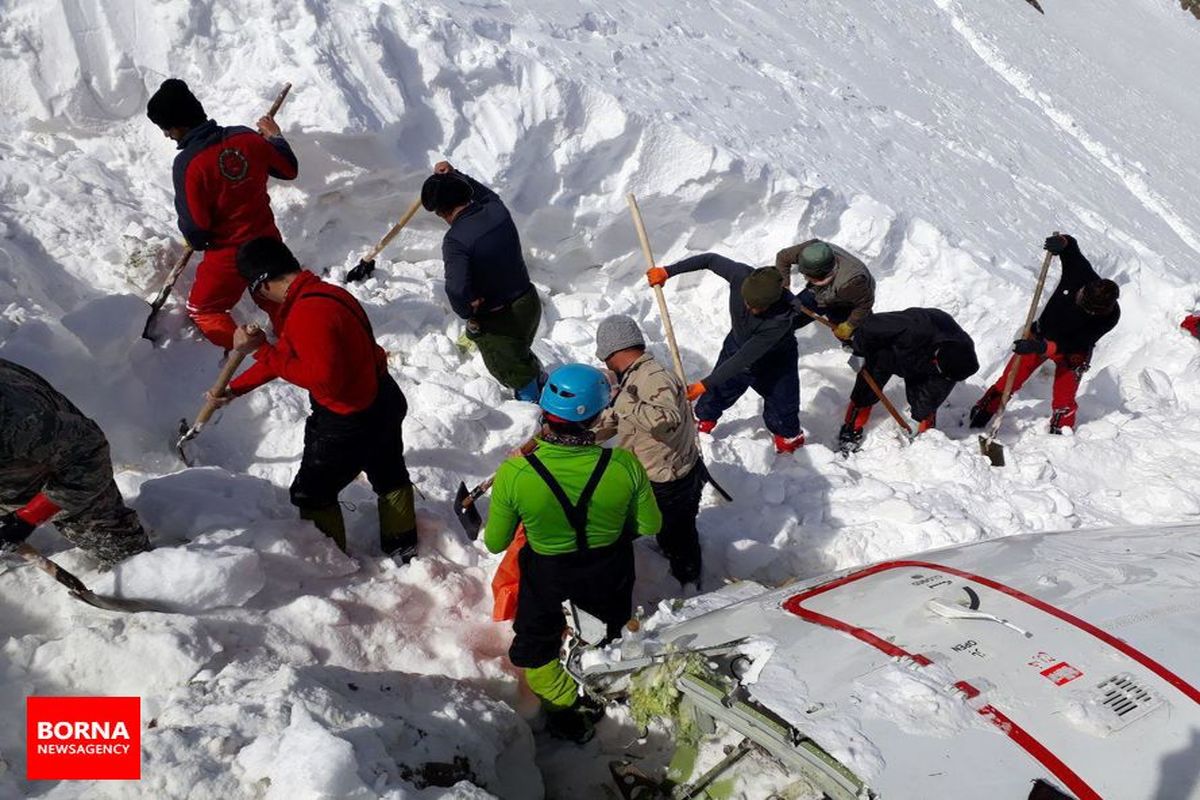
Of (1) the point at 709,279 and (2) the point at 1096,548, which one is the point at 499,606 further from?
(1) the point at 709,279

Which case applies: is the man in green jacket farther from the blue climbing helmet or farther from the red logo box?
the red logo box

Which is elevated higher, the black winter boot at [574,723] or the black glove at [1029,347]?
the black glove at [1029,347]

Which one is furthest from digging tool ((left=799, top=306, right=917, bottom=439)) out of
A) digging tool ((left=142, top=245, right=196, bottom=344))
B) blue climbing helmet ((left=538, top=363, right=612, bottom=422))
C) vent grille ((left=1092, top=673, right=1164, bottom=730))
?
digging tool ((left=142, top=245, right=196, bottom=344))

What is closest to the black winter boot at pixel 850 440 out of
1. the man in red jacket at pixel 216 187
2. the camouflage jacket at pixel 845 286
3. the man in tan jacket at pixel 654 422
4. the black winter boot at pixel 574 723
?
the camouflage jacket at pixel 845 286

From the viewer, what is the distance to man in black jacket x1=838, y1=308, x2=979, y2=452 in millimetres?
5328

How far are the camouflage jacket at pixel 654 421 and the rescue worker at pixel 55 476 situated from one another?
78.2 inches

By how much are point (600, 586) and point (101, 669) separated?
184cm

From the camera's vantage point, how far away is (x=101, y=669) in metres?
2.87

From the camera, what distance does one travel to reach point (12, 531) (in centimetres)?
302

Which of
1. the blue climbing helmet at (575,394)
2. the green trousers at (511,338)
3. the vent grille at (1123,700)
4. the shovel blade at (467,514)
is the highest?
the vent grille at (1123,700)

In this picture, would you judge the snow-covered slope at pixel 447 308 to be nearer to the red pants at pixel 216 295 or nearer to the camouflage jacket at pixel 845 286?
the red pants at pixel 216 295

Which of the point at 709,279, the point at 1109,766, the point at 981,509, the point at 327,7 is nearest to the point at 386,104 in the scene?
the point at 327,7

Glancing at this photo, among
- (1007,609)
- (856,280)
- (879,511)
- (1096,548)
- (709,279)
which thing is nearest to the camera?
(1007,609)

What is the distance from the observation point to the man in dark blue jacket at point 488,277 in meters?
4.42
